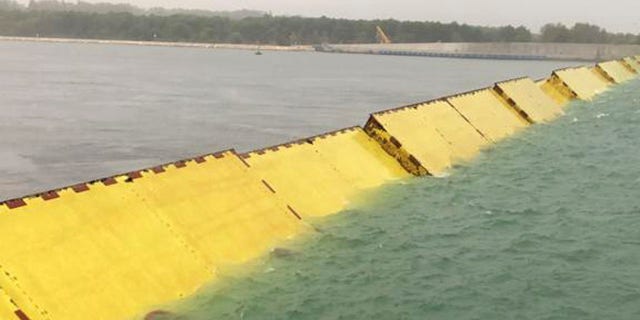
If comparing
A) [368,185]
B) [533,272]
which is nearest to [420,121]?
[368,185]

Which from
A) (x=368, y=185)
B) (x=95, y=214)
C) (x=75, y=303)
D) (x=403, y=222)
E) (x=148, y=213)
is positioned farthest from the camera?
(x=368, y=185)

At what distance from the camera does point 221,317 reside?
9617mm

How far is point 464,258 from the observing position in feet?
40.8

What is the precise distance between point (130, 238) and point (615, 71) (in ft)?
199

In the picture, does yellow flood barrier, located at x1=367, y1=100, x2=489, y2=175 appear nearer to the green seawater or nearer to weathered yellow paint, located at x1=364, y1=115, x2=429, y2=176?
weathered yellow paint, located at x1=364, y1=115, x2=429, y2=176

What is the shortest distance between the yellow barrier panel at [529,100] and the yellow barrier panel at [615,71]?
2306 cm

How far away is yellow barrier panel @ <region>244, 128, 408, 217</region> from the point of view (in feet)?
48.5

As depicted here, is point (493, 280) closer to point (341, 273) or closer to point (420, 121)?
point (341, 273)

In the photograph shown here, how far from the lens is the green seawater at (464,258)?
1009 cm

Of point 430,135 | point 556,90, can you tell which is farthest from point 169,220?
point 556,90

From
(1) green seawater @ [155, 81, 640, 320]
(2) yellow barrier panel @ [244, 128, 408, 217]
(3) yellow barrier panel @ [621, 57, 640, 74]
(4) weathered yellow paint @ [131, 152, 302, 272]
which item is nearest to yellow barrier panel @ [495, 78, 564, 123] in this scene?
(1) green seawater @ [155, 81, 640, 320]

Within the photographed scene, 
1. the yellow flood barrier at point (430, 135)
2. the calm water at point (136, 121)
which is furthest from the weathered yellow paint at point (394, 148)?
the calm water at point (136, 121)

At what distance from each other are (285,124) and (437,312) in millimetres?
25284

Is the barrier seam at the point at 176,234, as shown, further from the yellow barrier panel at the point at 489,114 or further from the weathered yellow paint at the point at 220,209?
the yellow barrier panel at the point at 489,114
